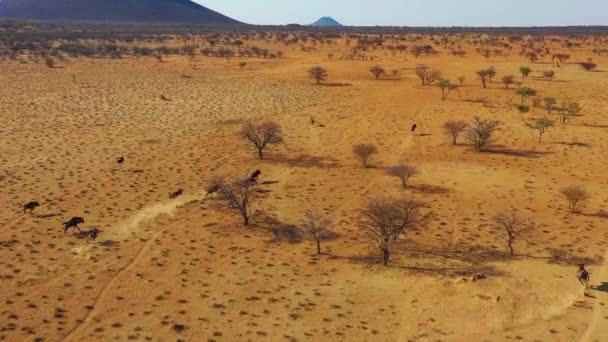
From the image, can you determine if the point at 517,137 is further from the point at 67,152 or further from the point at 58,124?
the point at 58,124

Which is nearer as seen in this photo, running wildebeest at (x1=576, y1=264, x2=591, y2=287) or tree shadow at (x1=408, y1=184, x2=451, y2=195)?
running wildebeest at (x1=576, y1=264, x2=591, y2=287)

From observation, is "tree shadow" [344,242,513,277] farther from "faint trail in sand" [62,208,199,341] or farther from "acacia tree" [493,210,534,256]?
"faint trail in sand" [62,208,199,341]

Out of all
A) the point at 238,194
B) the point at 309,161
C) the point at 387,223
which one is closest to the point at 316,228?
the point at 387,223

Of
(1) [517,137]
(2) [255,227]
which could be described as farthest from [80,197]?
(1) [517,137]

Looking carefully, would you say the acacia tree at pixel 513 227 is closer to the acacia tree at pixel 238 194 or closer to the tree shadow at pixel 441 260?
the tree shadow at pixel 441 260

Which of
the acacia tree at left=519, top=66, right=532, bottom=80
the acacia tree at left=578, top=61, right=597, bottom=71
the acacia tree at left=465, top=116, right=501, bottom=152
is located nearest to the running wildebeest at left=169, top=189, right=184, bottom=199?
the acacia tree at left=465, top=116, right=501, bottom=152

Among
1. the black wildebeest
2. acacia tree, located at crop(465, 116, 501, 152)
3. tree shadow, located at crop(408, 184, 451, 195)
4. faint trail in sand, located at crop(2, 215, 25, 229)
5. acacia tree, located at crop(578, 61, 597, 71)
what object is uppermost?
acacia tree, located at crop(578, 61, 597, 71)

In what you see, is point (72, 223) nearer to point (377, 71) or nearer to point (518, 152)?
point (518, 152)
